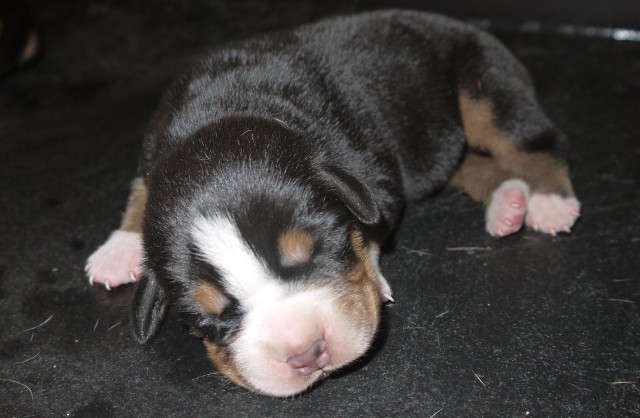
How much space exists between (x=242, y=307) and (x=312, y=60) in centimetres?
131

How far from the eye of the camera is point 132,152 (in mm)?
4258

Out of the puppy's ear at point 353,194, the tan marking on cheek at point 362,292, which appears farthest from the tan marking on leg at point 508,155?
the puppy's ear at point 353,194

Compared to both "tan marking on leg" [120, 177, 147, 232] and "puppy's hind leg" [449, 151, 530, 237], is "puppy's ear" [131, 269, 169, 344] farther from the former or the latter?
"puppy's hind leg" [449, 151, 530, 237]

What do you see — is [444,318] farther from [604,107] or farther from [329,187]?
[604,107]

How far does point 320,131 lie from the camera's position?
9.17 ft

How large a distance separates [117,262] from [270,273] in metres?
1.17

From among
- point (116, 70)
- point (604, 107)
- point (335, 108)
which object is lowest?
point (116, 70)

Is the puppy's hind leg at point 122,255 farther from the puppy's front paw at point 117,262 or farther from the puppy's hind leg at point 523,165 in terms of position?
the puppy's hind leg at point 523,165

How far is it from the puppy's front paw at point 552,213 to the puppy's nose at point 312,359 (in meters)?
1.48

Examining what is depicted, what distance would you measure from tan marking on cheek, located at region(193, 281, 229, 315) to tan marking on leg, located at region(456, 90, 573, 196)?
166cm

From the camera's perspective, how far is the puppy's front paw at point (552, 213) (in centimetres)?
329

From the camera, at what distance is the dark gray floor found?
2.60 meters

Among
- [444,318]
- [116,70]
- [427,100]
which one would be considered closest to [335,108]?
[427,100]

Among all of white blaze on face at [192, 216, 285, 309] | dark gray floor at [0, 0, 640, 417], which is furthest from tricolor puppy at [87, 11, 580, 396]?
dark gray floor at [0, 0, 640, 417]
